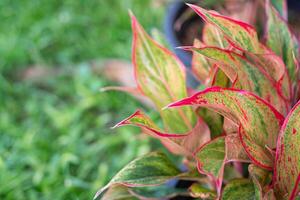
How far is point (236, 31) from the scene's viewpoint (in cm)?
78

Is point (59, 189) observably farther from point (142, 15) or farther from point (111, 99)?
point (142, 15)

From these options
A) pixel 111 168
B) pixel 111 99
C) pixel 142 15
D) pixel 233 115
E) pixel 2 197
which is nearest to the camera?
pixel 233 115

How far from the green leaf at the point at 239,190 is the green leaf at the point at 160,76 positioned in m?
0.16

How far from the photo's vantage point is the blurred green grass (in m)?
1.36

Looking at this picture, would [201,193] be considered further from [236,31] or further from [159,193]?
[236,31]

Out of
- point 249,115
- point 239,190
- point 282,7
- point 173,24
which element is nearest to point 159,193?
point 239,190

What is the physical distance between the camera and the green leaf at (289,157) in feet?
2.24

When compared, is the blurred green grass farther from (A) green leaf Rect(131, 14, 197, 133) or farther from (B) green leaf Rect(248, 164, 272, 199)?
(B) green leaf Rect(248, 164, 272, 199)

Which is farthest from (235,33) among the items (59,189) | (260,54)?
(59,189)

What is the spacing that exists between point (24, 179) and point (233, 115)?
32.3 inches

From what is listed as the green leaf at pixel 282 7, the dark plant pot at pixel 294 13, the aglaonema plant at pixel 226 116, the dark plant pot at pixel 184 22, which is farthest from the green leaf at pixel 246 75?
the dark plant pot at pixel 294 13

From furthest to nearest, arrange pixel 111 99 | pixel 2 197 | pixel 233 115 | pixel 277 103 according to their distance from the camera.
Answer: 1. pixel 111 99
2. pixel 2 197
3. pixel 277 103
4. pixel 233 115

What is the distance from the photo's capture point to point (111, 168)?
1.42 metres

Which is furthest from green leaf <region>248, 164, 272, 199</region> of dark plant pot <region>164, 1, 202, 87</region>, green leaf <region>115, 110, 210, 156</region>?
dark plant pot <region>164, 1, 202, 87</region>
